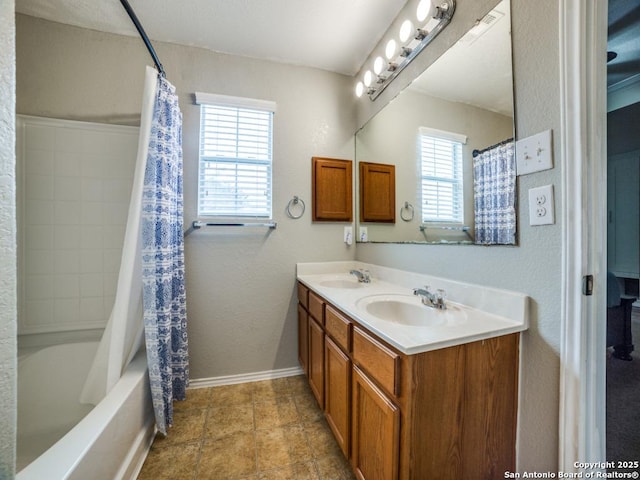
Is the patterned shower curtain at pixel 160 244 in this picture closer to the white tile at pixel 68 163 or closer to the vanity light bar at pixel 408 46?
the white tile at pixel 68 163

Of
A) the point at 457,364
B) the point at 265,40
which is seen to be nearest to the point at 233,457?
the point at 457,364

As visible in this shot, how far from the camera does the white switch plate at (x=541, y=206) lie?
0.84 m

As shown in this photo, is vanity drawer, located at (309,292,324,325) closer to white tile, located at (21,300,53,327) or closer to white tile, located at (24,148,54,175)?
white tile, located at (21,300,53,327)

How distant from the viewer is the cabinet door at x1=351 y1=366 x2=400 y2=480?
2.62 ft

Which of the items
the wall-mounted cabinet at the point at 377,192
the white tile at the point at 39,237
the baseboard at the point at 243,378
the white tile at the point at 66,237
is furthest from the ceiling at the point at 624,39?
the white tile at the point at 39,237

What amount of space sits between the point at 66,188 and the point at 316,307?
182 centimetres

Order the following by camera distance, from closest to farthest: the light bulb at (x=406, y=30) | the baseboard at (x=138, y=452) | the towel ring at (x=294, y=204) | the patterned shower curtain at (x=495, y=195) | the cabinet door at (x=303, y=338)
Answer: the patterned shower curtain at (x=495, y=195) → the baseboard at (x=138, y=452) → the light bulb at (x=406, y=30) → the cabinet door at (x=303, y=338) → the towel ring at (x=294, y=204)

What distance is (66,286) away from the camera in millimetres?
1661

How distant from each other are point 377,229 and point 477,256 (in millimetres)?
858

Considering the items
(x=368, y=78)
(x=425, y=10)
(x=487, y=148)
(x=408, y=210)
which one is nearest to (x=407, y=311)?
(x=408, y=210)

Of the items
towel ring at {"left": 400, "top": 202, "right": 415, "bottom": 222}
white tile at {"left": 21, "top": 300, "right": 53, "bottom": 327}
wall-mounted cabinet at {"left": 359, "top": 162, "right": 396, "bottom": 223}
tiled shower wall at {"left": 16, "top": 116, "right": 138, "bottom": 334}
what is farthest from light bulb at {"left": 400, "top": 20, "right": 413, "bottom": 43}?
white tile at {"left": 21, "top": 300, "right": 53, "bottom": 327}

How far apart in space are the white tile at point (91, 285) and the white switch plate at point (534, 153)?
2.44 m

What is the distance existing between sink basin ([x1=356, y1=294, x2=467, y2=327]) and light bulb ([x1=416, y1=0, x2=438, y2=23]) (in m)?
1.43

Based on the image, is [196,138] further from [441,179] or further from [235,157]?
[441,179]
